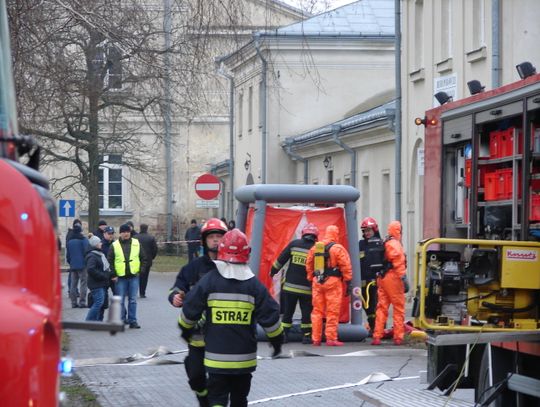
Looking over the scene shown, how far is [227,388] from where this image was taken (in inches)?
334

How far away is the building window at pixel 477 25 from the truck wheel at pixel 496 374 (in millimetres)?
14624

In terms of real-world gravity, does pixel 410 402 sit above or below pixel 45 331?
below

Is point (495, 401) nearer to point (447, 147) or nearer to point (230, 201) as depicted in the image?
point (447, 147)

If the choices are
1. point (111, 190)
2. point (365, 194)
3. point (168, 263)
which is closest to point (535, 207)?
point (365, 194)

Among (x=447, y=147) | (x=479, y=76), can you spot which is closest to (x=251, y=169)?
(x=479, y=76)

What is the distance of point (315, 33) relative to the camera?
40.7 m

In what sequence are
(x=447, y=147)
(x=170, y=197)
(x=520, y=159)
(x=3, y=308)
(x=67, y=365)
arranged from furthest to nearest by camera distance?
1. (x=170, y=197)
2. (x=447, y=147)
3. (x=520, y=159)
4. (x=67, y=365)
5. (x=3, y=308)

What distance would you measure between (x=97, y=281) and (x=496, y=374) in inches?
500

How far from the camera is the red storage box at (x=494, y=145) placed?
28.5ft

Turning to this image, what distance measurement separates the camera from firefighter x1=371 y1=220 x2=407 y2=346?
17266mm

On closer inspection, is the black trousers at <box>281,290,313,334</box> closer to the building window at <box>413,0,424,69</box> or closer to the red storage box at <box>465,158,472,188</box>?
the red storage box at <box>465,158,472,188</box>

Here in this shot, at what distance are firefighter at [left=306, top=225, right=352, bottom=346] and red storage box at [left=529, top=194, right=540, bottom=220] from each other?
919cm

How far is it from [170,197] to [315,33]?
14.5 meters

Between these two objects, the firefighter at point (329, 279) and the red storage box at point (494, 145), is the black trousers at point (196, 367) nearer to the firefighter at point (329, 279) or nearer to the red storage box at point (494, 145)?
the red storage box at point (494, 145)
